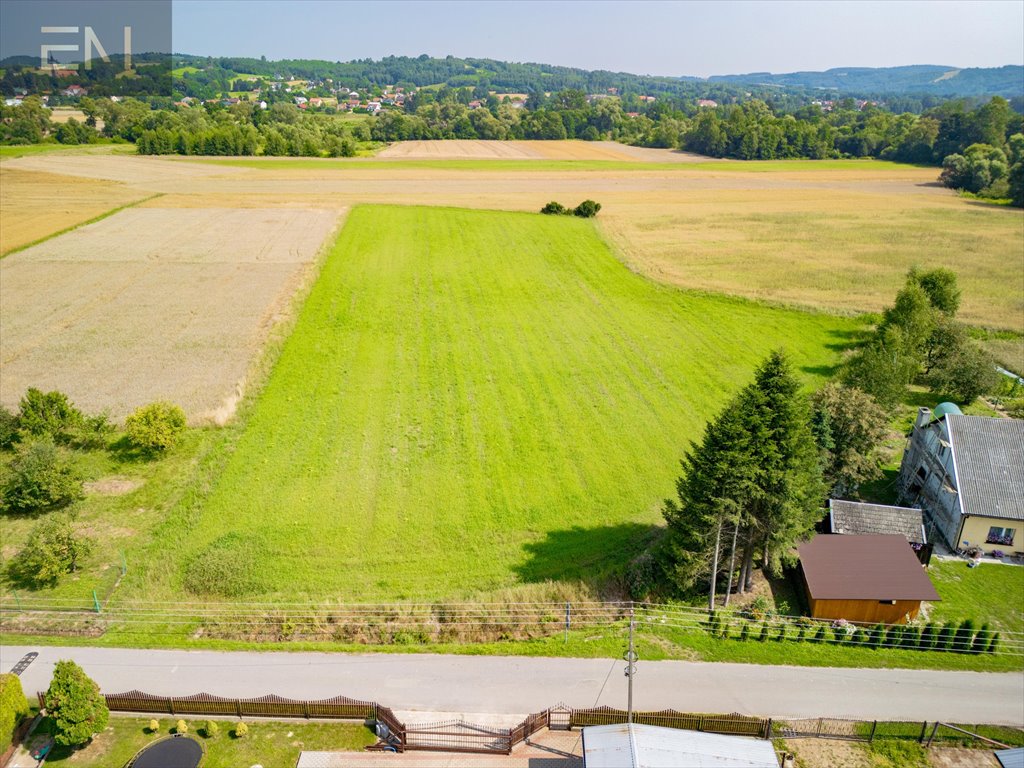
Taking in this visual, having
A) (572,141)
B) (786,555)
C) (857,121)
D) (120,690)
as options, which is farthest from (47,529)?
(857,121)

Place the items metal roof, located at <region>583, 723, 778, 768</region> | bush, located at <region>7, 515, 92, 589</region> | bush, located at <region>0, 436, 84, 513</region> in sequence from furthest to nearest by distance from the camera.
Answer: bush, located at <region>0, 436, 84, 513</region>, bush, located at <region>7, 515, 92, 589</region>, metal roof, located at <region>583, 723, 778, 768</region>

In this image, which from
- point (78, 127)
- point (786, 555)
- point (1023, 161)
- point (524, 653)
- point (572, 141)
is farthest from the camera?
point (572, 141)

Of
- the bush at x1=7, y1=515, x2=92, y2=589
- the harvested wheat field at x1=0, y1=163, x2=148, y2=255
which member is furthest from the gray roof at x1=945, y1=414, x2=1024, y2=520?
the harvested wheat field at x1=0, y1=163, x2=148, y2=255

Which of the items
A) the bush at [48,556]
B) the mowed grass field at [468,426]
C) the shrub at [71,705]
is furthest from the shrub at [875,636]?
the bush at [48,556]

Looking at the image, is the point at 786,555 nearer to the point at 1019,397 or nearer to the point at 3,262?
the point at 1019,397

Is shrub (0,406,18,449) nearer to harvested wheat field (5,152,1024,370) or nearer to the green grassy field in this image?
harvested wheat field (5,152,1024,370)

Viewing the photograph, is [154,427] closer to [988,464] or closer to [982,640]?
[982,640]
